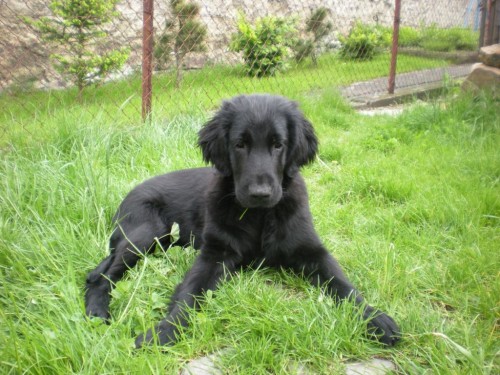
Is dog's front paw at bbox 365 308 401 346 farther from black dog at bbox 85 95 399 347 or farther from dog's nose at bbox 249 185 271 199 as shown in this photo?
dog's nose at bbox 249 185 271 199

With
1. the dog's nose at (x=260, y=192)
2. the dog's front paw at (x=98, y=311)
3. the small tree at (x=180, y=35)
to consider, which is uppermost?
the small tree at (x=180, y=35)

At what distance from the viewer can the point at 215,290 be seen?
2.10 m

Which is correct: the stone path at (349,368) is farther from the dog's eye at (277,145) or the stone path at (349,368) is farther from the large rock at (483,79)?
the large rock at (483,79)

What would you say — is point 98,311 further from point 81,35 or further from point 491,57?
point 491,57

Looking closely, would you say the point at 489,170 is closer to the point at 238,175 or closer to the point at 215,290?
the point at 238,175

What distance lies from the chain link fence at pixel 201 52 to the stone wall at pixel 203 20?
2cm

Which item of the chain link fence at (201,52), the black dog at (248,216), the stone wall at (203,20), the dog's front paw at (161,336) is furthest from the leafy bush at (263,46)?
the dog's front paw at (161,336)

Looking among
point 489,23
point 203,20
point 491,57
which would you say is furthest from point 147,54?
point 489,23

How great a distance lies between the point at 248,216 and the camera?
7.68 feet

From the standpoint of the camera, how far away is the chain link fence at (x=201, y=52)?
520 cm

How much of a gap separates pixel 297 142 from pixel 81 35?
4.26m

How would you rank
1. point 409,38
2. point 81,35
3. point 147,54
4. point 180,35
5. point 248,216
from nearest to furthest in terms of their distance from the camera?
point 248,216 → point 147,54 → point 81,35 → point 180,35 → point 409,38

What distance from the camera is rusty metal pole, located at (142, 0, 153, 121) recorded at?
164 inches

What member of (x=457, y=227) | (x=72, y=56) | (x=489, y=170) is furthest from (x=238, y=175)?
(x=72, y=56)
